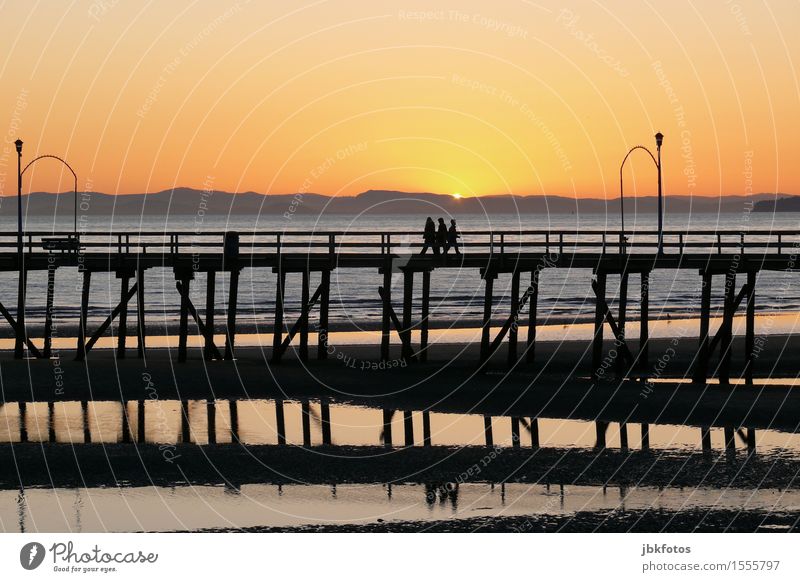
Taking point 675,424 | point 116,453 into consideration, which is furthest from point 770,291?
point 116,453

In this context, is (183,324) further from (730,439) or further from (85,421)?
(730,439)

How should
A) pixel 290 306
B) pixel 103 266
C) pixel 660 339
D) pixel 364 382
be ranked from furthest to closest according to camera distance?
1. pixel 290 306
2. pixel 660 339
3. pixel 103 266
4. pixel 364 382

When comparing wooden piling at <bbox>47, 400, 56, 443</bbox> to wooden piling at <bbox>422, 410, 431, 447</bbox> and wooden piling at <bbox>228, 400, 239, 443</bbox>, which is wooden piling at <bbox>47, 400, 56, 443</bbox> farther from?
wooden piling at <bbox>422, 410, 431, 447</bbox>

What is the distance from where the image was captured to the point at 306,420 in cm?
2864

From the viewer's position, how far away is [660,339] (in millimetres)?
50656

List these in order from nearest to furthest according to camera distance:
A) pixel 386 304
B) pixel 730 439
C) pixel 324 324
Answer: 1. pixel 730 439
2. pixel 386 304
3. pixel 324 324

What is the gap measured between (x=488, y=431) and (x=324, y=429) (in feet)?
12.4

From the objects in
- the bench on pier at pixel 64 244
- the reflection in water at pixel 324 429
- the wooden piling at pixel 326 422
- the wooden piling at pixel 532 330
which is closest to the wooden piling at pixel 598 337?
the wooden piling at pixel 532 330

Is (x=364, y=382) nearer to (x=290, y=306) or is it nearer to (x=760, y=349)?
(x=760, y=349)

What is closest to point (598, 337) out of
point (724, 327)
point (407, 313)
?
point (724, 327)

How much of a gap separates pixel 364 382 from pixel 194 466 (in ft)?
41.6

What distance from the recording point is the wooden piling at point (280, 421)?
26141mm

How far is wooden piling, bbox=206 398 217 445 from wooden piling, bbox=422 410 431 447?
4.57 meters
